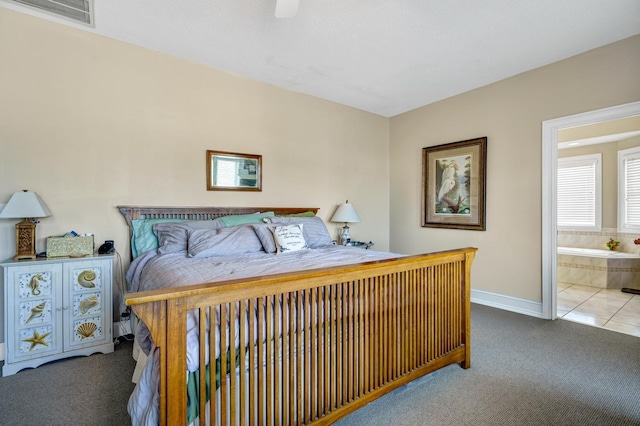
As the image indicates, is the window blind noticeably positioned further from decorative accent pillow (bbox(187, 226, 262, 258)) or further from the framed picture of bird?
decorative accent pillow (bbox(187, 226, 262, 258))

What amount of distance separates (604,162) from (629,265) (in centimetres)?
180

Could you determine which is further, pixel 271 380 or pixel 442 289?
pixel 442 289

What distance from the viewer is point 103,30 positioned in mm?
2717

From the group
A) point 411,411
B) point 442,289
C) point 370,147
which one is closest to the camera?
point 411,411

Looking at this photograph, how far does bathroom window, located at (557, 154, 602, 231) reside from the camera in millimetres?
5258

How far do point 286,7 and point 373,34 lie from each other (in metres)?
1.13

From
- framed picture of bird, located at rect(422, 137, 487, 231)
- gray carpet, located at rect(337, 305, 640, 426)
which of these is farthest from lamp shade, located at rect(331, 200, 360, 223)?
gray carpet, located at rect(337, 305, 640, 426)

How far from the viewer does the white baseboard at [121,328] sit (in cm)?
279

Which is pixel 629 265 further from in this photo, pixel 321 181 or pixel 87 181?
pixel 87 181

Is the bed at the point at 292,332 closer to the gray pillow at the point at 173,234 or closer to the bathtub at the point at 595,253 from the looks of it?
the gray pillow at the point at 173,234

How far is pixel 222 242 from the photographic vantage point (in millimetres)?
2738

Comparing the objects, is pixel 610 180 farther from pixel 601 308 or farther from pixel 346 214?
pixel 346 214

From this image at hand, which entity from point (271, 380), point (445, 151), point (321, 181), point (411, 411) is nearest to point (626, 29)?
point (445, 151)

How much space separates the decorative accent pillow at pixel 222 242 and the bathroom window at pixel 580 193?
5.42m
